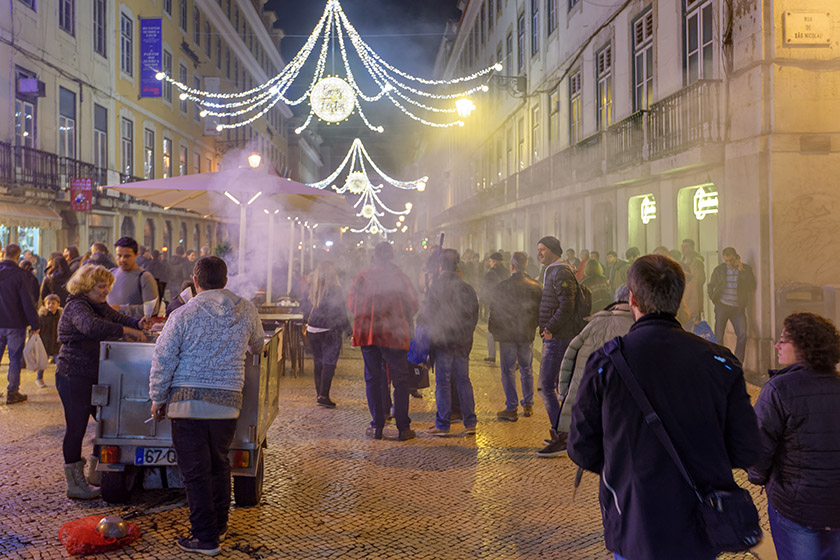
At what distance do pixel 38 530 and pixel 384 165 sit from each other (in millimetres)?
105609

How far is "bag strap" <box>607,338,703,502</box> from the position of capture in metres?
2.47

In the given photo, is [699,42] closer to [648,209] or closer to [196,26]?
[648,209]

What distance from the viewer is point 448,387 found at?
7812 millimetres

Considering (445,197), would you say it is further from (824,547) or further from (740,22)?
(824,547)

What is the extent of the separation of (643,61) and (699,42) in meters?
2.78

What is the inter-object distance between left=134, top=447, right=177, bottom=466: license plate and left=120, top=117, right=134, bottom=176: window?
25.3m

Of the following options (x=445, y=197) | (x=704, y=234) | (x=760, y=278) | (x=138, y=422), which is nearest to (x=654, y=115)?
(x=704, y=234)

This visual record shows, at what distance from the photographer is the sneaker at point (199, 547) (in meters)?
4.43

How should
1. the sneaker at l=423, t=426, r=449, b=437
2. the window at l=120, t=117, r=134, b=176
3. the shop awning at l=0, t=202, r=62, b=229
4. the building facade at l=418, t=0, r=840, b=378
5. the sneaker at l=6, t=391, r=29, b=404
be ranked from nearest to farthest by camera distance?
1. the sneaker at l=423, t=426, r=449, b=437
2. the sneaker at l=6, t=391, r=29, b=404
3. the building facade at l=418, t=0, r=840, b=378
4. the shop awning at l=0, t=202, r=62, b=229
5. the window at l=120, t=117, r=134, b=176

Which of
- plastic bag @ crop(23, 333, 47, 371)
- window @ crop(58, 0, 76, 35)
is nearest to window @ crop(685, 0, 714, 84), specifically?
plastic bag @ crop(23, 333, 47, 371)

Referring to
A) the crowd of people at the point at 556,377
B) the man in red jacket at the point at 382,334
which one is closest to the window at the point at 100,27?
the crowd of people at the point at 556,377

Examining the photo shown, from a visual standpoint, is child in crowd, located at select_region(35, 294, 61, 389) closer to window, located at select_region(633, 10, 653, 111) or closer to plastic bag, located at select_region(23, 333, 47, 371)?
plastic bag, located at select_region(23, 333, 47, 371)

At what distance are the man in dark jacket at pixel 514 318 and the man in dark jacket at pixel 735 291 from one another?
4.43 meters

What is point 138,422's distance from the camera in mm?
5113
